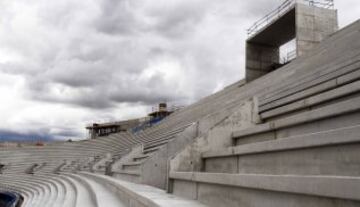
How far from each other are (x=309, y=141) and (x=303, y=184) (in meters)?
0.81

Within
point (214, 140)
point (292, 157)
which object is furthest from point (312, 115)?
point (214, 140)

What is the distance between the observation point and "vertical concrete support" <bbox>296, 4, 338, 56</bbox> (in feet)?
43.3

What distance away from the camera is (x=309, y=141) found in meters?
2.87

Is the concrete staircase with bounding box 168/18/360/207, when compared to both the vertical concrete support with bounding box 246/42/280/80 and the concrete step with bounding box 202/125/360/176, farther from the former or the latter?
the vertical concrete support with bounding box 246/42/280/80

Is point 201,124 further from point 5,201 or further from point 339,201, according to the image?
point 5,201

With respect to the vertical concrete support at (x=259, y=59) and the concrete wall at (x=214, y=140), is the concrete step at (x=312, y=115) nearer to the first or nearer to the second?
the concrete wall at (x=214, y=140)

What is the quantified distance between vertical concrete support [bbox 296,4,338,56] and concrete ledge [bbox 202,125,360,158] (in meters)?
10.1

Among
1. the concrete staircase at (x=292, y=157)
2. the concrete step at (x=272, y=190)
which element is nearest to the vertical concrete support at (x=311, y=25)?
the concrete staircase at (x=292, y=157)

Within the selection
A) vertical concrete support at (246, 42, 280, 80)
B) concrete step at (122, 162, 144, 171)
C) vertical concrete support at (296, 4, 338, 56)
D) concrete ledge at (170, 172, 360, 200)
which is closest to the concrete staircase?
concrete ledge at (170, 172, 360, 200)

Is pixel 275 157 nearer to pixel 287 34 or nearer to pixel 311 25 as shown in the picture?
pixel 311 25

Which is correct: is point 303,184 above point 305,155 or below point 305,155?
below

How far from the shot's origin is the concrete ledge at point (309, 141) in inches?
96.5

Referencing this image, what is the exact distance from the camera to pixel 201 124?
6.52 m

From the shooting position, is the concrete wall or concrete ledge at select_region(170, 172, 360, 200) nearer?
concrete ledge at select_region(170, 172, 360, 200)
